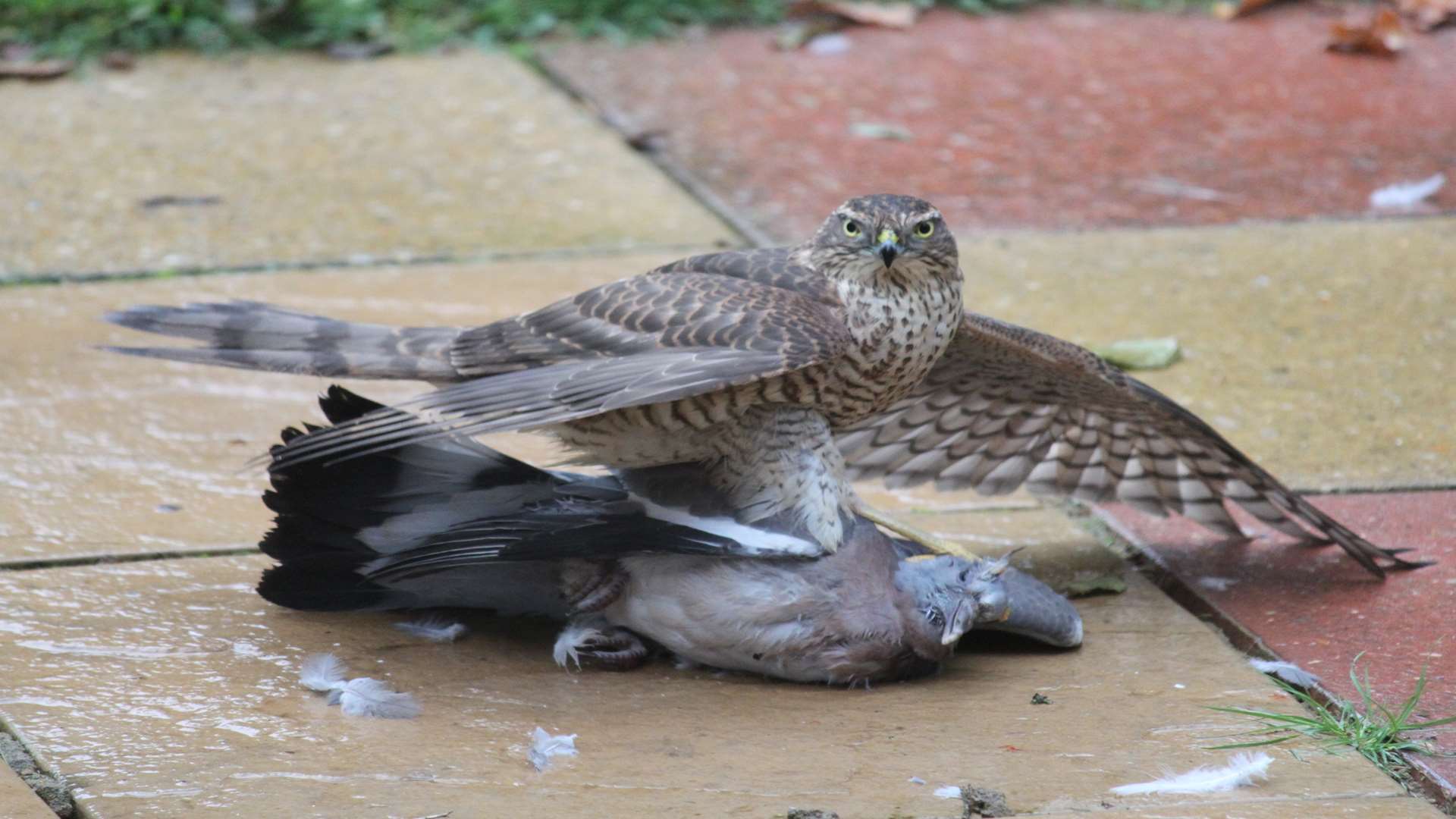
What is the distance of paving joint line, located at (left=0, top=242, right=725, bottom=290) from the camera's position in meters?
5.27

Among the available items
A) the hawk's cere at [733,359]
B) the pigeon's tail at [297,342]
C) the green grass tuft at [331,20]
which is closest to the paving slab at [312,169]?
the green grass tuft at [331,20]

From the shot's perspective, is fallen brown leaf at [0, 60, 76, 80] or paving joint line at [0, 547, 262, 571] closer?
paving joint line at [0, 547, 262, 571]

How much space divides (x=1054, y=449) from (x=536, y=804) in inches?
70.6

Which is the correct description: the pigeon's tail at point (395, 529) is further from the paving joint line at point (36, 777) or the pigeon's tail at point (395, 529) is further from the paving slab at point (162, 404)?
the paving joint line at point (36, 777)

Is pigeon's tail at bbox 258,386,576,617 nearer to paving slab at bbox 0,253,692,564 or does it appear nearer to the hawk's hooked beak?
paving slab at bbox 0,253,692,564

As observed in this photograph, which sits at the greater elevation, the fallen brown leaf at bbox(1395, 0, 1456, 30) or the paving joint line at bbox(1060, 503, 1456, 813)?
the fallen brown leaf at bbox(1395, 0, 1456, 30)

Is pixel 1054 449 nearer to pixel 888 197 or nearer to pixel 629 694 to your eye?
pixel 888 197

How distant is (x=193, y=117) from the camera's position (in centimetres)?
668

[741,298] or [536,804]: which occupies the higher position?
[741,298]

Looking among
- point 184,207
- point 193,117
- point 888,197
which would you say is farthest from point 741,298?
point 193,117

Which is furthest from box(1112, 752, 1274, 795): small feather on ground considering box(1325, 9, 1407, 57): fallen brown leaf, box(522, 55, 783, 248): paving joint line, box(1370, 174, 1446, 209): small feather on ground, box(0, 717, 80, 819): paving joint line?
box(1325, 9, 1407, 57): fallen brown leaf

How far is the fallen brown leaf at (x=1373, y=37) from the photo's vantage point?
766 centimetres

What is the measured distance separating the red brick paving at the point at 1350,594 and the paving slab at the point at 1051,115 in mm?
2007

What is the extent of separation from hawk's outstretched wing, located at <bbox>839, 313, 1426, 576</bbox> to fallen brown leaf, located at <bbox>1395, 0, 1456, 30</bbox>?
460cm
